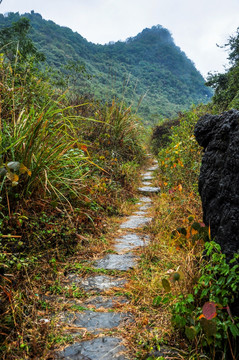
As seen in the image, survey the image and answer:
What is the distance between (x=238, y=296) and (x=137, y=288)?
831mm

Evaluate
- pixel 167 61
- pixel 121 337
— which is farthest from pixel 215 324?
pixel 167 61

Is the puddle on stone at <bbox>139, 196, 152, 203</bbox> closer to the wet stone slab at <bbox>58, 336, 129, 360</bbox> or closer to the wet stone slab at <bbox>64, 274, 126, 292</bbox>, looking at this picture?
the wet stone slab at <bbox>64, 274, 126, 292</bbox>

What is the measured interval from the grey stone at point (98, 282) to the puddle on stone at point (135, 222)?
134cm

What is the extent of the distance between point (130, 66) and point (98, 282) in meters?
29.2

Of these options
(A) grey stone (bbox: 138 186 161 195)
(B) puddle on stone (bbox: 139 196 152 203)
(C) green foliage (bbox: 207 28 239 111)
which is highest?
(C) green foliage (bbox: 207 28 239 111)

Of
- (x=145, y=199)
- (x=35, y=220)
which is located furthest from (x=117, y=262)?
(x=145, y=199)

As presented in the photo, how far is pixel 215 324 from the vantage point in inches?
47.9

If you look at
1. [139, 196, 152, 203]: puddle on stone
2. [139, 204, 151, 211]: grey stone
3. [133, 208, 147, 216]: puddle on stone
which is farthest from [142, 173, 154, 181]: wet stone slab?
[133, 208, 147, 216]: puddle on stone

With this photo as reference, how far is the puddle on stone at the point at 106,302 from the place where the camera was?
1858mm

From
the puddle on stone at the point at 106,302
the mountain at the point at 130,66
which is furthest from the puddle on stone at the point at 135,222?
the mountain at the point at 130,66

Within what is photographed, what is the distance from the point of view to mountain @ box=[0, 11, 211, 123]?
13.9m

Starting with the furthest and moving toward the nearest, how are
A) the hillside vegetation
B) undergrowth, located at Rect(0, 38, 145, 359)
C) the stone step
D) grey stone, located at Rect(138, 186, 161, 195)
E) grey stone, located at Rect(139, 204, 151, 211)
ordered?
the stone step
grey stone, located at Rect(138, 186, 161, 195)
grey stone, located at Rect(139, 204, 151, 211)
undergrowth, located at Rect(0, 38, 145, 359)
the hillside vegetation

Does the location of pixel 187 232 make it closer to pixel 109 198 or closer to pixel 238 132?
pixel 238 132

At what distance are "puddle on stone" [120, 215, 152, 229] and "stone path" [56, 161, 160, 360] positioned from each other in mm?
511
